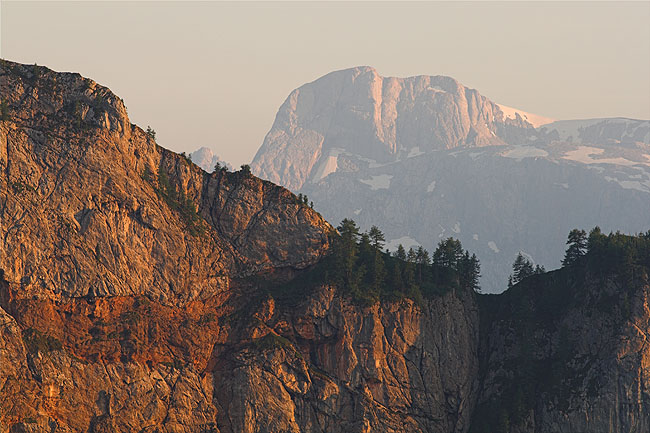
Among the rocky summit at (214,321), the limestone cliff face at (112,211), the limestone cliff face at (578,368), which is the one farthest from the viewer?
the limestone cliff face at (578,368)

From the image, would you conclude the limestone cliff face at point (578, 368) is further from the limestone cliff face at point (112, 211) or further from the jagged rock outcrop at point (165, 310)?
the limestone cliff face at point (112, 211)

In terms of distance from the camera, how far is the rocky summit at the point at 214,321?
165125 mm

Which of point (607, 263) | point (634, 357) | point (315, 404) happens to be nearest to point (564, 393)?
point (634, 357)

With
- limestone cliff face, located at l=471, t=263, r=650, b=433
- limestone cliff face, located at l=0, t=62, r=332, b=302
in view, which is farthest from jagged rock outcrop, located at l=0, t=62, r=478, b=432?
limestone cliff face, located at l=471, t=263, r=650, b=433

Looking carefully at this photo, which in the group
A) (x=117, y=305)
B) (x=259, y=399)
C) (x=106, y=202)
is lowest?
(x=259, y=399)

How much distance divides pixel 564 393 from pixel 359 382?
142 feet

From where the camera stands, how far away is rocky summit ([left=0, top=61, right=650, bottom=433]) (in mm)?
165125

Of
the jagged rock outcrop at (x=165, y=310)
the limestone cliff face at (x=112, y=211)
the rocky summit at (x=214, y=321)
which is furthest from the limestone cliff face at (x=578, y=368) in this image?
the limestone cliff face at (x=112, y=211)

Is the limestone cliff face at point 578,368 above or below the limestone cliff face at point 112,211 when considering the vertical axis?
below

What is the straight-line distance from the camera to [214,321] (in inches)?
7210

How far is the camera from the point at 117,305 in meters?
173

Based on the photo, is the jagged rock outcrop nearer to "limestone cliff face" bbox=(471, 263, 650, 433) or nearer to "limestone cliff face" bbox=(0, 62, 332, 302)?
"limestone cliff face" bbox=(0, 62, 332, 302)

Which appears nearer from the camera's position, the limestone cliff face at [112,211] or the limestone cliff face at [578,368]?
the limestone cliff face at [112,211]

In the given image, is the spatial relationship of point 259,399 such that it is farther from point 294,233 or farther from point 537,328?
point 537,328
